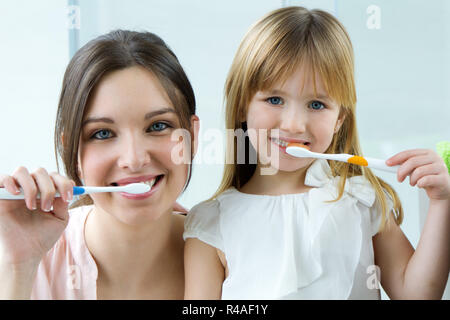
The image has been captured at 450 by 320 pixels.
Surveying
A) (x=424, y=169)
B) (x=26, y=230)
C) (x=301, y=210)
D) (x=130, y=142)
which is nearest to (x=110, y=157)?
(x=130, y=142)

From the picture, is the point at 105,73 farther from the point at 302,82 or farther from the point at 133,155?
the point at 302,82

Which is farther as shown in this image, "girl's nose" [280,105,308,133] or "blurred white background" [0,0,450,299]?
"blurred white background" [0,0,450,299]

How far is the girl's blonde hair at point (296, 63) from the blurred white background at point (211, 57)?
0.06 meters

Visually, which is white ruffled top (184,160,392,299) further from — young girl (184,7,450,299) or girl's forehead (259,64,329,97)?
girl's forehead (259,64,329,97)

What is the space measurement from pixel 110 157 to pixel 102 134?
0.04m

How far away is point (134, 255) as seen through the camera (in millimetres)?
754

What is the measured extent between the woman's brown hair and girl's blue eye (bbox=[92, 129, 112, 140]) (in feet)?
0.07

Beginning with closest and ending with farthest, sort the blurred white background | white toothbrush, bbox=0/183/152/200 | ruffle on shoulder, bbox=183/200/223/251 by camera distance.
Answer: white toothbrush, bbox=0/183/152/200, ruffle on shoulder, bbox=183/200/223/251, the blurred white background

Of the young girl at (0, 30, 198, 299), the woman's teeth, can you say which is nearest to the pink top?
the young girl at (0, 30, 198, 299)

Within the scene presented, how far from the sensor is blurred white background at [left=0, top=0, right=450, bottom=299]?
0.82 meters

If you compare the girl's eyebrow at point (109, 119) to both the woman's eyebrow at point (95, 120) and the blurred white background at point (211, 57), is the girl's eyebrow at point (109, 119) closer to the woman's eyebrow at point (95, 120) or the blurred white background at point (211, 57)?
the woman's eyebrow at point (95, 120)

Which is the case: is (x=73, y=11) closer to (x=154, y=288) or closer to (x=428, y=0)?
(x=154, y=288)

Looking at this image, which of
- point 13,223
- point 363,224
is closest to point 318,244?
point 363,224

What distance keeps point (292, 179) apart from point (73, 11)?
44cm
